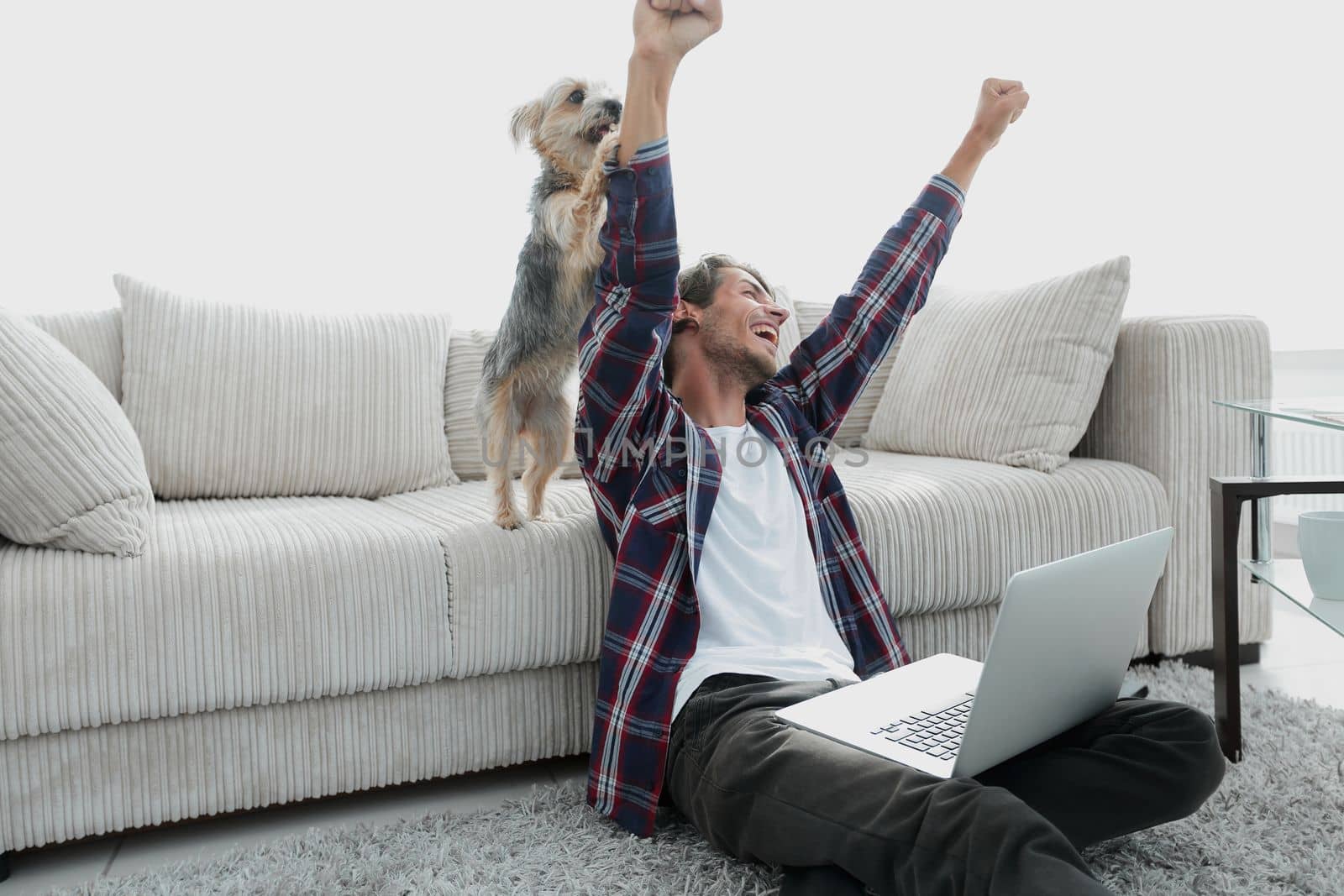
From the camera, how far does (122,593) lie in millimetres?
1316

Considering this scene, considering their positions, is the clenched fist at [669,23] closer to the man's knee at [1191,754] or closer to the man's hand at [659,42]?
the man's hand at [659,42]

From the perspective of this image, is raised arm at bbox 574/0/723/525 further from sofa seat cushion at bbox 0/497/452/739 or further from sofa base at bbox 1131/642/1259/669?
sofa base at bbox 1131/642/1259/669

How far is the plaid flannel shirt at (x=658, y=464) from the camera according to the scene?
4.02 ft

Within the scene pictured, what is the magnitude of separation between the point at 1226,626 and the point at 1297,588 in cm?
12

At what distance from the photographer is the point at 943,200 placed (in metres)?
1.62

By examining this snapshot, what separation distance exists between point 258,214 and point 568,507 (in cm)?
140

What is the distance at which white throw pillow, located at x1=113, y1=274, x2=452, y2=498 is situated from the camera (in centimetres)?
188

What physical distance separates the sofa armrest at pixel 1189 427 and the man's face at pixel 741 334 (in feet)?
3.00

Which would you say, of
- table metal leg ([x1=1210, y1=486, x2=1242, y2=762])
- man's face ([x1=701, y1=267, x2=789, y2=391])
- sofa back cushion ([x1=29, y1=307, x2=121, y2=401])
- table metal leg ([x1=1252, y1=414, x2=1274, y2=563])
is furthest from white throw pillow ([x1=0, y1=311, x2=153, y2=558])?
table metal leg ([x1=1252, y1=414, x2=1274, y2=563])

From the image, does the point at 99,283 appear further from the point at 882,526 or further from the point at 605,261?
the point at 882,526

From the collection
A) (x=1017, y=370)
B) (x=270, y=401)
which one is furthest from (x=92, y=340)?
(x=1017, y=370)

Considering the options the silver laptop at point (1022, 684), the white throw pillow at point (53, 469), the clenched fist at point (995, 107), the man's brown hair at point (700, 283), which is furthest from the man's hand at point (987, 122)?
the white throw pillow at point (53, 469)

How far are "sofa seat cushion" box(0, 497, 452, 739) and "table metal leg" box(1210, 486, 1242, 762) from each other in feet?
3.88

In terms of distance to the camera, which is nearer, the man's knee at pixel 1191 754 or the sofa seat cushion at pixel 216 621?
the man's knee at pixel 1191 754
